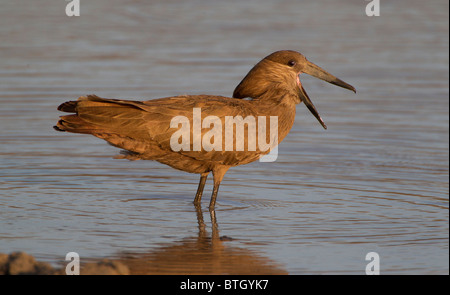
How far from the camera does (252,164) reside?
408 inches

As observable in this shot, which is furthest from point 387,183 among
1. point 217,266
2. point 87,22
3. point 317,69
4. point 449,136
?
point 87,22

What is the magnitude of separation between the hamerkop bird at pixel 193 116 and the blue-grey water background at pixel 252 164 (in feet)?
1.80

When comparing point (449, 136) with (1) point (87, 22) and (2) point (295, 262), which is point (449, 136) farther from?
(1) point (87, 22)

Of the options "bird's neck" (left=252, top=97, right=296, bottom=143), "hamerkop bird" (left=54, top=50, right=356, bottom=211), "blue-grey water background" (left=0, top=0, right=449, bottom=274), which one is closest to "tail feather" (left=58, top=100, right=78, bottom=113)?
"hamerkop bird" (left=54, top=50, right=356, bottom=211)

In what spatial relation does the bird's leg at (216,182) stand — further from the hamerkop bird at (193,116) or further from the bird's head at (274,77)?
the bird's head at (274,77)

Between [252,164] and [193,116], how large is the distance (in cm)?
243

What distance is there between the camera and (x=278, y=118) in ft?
28.2

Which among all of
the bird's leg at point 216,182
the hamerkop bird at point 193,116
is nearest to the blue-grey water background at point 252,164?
the bird's leg at point 216,182

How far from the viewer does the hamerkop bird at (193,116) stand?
7.84m

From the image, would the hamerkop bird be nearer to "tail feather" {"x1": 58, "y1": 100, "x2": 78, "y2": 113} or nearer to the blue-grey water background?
"tail feather" {"x1": 58, "y1": 100, "x2": 78, "y2": 113}

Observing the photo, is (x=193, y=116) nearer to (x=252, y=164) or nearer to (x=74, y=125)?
(x=74, y=125)

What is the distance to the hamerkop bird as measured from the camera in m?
7.84

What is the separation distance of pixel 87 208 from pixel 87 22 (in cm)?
888

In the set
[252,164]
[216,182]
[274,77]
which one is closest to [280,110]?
[274,77]
